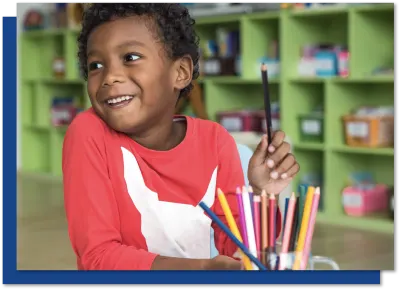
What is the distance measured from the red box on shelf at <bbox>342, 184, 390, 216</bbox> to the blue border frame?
9.54ft

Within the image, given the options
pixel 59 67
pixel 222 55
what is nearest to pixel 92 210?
pixel 222 55

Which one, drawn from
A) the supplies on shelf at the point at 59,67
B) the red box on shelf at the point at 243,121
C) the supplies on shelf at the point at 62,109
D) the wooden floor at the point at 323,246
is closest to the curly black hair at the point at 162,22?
the wooden floor at the point at 323,246

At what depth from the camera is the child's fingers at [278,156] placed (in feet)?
2.60

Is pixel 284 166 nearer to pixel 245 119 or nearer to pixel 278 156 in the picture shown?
pixel 278 156

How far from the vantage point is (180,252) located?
848 millimetres

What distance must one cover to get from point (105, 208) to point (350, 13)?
292cm

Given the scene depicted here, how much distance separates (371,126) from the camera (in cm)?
357

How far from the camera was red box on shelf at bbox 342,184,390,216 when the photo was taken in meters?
3.60

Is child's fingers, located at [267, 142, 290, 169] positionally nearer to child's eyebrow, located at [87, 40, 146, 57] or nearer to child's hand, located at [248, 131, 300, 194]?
child's hand, located at [248, 131, 300, 194]

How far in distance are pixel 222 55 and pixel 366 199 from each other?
107 cm

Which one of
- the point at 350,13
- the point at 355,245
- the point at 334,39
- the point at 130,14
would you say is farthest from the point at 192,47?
the point at 334,39

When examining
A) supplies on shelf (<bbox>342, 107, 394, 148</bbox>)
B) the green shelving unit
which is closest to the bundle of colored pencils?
the green shelving unit

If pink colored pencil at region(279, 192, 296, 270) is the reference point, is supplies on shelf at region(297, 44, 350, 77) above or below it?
above

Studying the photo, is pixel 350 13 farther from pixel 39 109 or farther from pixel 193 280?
pixel 193 280
